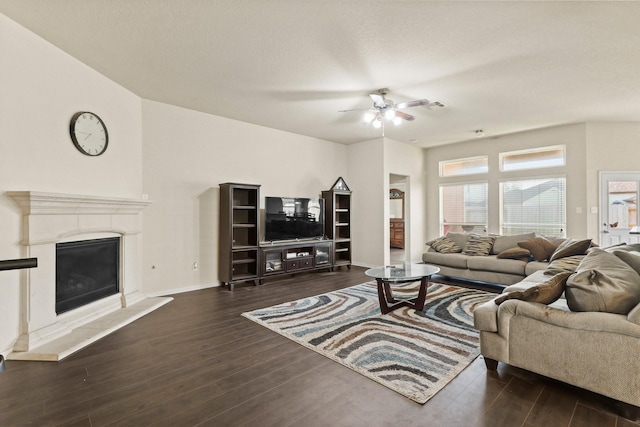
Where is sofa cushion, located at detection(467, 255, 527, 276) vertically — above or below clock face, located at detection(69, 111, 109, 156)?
below

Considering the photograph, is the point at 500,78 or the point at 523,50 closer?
the point at 523,50

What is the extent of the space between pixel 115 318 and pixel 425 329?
336 centimetres

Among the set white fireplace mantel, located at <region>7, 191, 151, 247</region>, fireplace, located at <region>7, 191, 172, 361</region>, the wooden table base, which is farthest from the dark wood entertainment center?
the wooden table base

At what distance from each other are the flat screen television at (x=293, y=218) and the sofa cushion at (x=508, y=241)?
3098mm

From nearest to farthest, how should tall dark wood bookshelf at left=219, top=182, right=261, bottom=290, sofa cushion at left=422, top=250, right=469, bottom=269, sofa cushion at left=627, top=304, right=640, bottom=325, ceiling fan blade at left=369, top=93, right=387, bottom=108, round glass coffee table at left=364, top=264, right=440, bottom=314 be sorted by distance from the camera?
sofa cushion at left=627, top=304, right=640, bottom=325, round glass coffee table at left=364, top=264, right=440, bottom=314, ceiling fan blade at left=369, top=93, right=387, bottom=108, tall dark wood bookshelf at left=219, top=182, right=261, bottom=290, sofa cushion at left=422, top=250, right=469, bottom=269

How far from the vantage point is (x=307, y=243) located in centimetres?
573

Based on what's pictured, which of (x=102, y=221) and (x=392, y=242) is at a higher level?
(x=102, y=221)

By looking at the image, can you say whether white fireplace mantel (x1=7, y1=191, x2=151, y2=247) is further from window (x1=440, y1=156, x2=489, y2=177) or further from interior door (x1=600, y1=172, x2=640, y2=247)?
interior door (x1=600, y1=172, x2=640, y2=247)

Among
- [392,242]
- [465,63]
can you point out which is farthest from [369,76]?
[392,242]

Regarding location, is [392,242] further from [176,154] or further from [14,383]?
[14,383]

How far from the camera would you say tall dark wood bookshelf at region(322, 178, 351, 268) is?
6289mm

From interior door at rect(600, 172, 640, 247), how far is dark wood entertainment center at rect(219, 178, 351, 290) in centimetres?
482

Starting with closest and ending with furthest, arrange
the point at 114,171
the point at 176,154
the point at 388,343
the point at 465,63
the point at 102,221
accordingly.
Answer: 1. the point at 388,343
2. the point at 465,63
3. the point at 102,221
4. the point at 114,171
5. the point at 176,154

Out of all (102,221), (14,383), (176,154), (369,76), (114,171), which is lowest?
(14,383)
